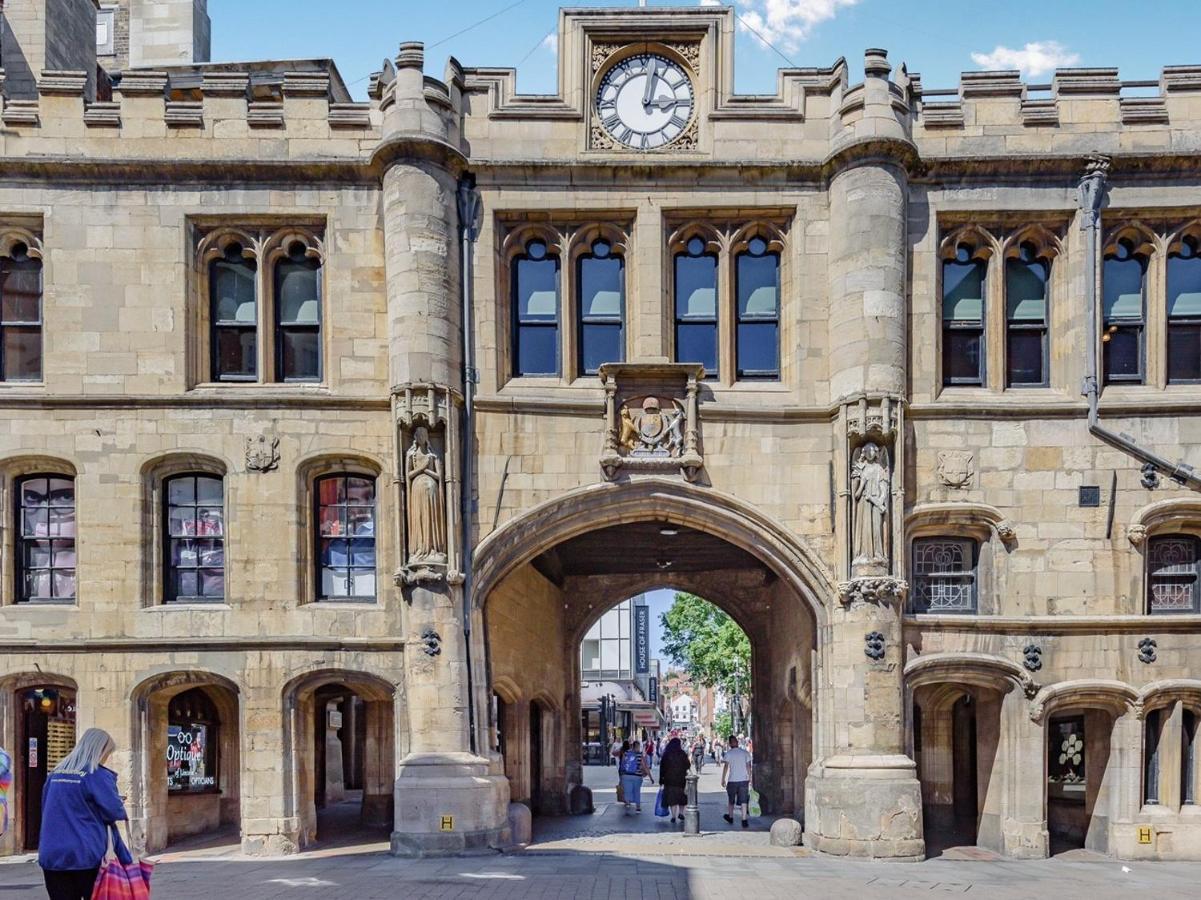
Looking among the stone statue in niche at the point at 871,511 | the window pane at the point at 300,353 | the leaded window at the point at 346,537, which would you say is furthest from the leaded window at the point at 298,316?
the stone statue in niche at the point at 871,511

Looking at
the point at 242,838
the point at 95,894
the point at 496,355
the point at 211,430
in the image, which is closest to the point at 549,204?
the point at 496,355

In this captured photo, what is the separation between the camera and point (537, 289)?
18859 millimetres

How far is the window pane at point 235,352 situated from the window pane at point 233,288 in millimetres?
241

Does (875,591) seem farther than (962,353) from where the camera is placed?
No

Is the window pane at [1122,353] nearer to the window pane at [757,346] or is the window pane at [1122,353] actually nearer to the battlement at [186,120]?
the window pane at [757,346]

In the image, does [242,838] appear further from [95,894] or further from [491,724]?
[95,894]

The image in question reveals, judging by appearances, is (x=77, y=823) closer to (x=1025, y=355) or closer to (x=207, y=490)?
(x=207, y=490)

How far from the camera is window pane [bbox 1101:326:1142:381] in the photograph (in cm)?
1847

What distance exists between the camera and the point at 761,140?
18438 millimetres

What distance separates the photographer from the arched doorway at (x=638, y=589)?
1798cm

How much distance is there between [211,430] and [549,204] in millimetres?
5947

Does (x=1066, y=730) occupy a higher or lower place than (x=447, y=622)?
lower

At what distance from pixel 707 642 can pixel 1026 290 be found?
114 feet

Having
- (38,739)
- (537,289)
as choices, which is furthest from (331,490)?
(38,739)
